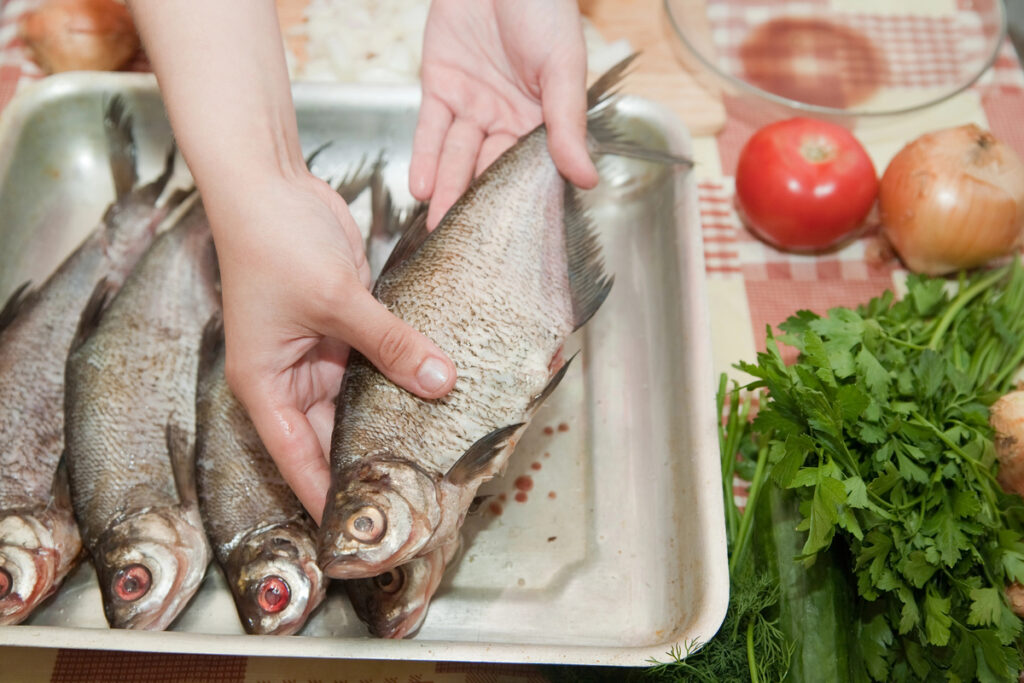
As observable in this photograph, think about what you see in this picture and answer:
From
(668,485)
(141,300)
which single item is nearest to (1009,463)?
(668,485)

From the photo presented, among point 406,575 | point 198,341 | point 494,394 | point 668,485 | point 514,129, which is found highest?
point 514,129

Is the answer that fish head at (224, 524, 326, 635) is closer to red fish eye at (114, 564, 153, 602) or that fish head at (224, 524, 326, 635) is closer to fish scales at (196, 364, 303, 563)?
fish scales at (196, 364, 303, 563)

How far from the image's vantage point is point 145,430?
167 cm

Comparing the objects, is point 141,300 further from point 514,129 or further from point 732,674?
point 732,674

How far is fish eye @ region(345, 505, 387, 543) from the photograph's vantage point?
1.19m

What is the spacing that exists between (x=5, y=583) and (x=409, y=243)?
97 centimetres

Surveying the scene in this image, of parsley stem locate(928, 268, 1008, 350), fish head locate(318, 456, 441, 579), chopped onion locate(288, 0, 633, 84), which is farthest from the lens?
chopped onion locate(288, 0, 633, 84)

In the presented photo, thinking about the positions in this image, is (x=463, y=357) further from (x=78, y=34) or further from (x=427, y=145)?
(x=78, y=34)

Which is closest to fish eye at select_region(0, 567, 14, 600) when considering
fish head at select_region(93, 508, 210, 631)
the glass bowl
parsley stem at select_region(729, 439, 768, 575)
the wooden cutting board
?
fish head at select_region(93, 508, 210, 631)

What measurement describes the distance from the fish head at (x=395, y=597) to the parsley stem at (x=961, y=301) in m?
1.21

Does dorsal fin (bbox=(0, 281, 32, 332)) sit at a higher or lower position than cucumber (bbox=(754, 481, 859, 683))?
higher

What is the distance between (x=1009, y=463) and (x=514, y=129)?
4.24 feet

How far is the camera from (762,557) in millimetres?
1620

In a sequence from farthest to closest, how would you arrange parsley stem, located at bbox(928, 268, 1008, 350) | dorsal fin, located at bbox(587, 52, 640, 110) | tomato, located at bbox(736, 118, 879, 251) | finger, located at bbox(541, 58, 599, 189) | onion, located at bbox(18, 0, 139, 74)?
1. onion, located at bbox(18, 0, 139, 74)
2. tomato, located at bbox(736, 118, 879, 251)
3. dorsal fin, located at bbox(587, 52, 640, 110)
4. parsley stem, located at bbox(928, 268, 1008, 350)
5. finger, located at bbox(541, 58, 599, 189)
